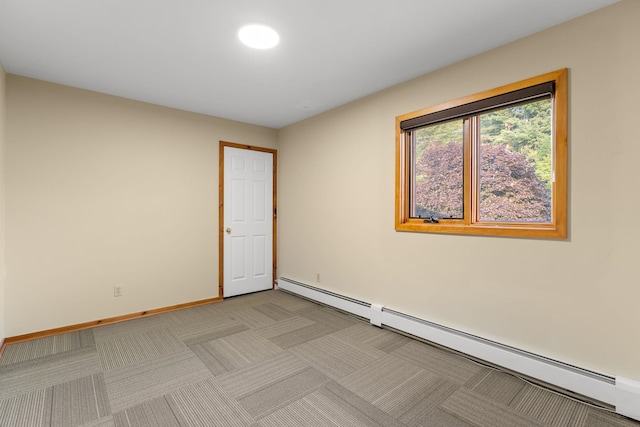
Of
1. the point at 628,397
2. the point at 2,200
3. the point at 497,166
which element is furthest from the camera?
the point at 2,200

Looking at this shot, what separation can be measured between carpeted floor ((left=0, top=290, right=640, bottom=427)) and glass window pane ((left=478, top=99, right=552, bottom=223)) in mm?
1258

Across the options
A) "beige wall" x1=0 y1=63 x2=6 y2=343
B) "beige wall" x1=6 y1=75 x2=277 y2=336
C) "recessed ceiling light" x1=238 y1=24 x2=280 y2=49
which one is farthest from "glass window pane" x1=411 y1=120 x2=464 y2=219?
"beige wall" x1=0 y1=63 x2=6 y2=343

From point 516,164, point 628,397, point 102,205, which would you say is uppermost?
point 516,164

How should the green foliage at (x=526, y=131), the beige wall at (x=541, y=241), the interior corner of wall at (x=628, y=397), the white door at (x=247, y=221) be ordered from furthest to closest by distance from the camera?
1. the white door at (x=247, y=221)
2. the green foliage at (x=526, y=131)
3. the beige wall at (x=541, y=241)
4. the interior corner of wall at (x=628, y=397)

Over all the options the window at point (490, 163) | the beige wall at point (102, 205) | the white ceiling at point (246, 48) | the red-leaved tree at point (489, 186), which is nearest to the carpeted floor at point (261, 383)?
the beige wall at point (102, 205)

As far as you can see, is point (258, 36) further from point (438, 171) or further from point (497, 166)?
point (497, 166)

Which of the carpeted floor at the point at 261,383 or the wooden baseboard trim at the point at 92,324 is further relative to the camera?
the wooden baseboard trim at the point at 92,324

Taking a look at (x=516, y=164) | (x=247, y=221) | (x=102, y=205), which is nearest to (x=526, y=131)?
(x=516, y=164)

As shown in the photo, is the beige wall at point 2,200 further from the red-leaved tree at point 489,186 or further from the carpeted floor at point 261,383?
→ the red-leaved tree at point 489,186

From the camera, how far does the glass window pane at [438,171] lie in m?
2.80

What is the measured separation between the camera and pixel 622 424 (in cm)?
178

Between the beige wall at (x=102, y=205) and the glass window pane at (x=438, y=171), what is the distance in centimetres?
262

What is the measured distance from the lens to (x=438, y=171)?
295 cm

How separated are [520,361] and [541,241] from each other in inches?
35.1
